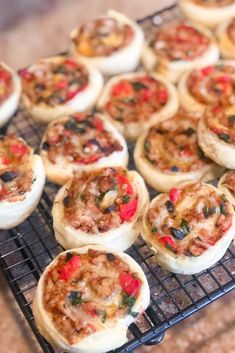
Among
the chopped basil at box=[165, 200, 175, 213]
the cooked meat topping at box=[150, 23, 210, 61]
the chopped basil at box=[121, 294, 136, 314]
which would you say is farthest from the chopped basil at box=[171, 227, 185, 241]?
the cooked meat topping at box=[150, 23, 210, 61]

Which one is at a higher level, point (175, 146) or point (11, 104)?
point (11, 104)

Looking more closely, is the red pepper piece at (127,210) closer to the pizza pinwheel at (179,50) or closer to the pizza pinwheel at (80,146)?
the pizza pinwheel at (80,146)

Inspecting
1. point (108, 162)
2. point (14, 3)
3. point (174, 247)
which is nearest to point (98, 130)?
point (108, 162)

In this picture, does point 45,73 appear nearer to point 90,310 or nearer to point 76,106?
point 76,106

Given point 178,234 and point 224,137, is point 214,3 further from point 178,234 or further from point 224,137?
point 178,234

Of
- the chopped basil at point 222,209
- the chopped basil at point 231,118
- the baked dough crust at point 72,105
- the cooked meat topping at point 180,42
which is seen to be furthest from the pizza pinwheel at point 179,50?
the chopped basil at point 222,209

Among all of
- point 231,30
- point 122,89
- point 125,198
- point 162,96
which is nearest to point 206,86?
point 162,96
